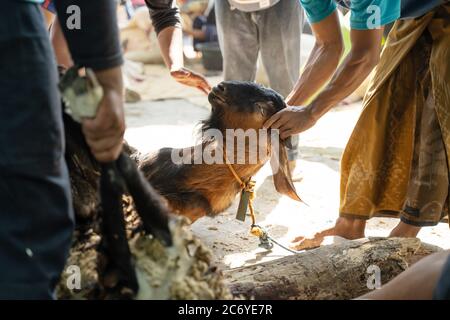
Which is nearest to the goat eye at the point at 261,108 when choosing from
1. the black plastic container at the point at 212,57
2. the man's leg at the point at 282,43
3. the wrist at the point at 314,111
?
the wrist at the point at 314,111

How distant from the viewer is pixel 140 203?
1.94 metres

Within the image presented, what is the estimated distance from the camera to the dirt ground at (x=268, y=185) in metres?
3.83

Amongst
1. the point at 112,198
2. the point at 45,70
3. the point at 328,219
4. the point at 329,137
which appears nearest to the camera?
the point at 45,70

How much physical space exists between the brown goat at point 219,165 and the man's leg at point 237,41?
1479 millimetres

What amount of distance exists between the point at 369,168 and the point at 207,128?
945mm

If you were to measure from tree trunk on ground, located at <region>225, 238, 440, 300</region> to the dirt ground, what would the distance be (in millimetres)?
752

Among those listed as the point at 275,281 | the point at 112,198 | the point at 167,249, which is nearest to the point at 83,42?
Answer: the point at 112,198

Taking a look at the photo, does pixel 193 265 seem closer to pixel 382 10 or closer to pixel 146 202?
pixel 146 202

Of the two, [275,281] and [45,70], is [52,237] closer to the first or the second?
[45,70]

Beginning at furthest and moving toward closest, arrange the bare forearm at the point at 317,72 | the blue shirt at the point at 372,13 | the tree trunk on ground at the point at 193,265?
the bare forearm at the point at 317,72, the blue shirt at the point at 372,13, the tree trunk on ground at the point at 193,265

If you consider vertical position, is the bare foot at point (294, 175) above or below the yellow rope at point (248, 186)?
below

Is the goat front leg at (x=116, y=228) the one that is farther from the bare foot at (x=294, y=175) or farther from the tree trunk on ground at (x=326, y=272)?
the bare foot at (x=294, y=175)

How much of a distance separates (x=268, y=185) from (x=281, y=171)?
1.50 meters

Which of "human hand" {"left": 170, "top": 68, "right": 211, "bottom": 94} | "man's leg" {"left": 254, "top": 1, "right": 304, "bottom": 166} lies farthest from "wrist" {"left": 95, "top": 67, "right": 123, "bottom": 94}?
"man's leg" {"left": 254, "top": 1, "right": 304, "bottom": 166}
